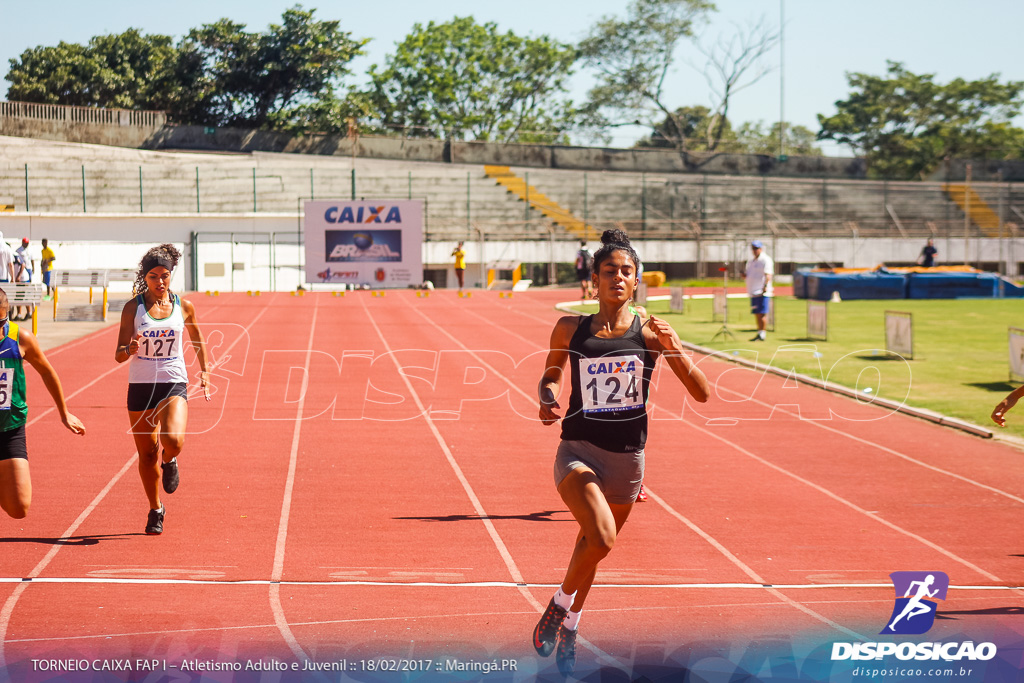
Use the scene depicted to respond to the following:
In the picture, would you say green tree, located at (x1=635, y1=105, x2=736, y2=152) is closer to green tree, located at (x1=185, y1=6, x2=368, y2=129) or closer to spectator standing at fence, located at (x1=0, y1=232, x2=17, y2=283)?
green tree, located at (x1=185, y1=6, x2=368, y2=129)

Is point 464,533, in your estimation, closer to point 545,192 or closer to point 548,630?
point 548,630

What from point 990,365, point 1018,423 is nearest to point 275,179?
point 990,365

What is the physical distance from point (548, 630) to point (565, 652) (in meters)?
0.13

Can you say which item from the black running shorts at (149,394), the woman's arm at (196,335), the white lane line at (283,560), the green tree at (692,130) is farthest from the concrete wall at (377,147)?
the black running shorts at (149,394)

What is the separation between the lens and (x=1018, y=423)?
12148 mm

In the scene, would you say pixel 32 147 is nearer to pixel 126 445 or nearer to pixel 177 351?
pixel 126 445

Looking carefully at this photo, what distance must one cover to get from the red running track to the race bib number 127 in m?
1.20

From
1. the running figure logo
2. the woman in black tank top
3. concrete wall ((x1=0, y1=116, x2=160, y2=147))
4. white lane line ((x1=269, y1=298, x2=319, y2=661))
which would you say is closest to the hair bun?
the woman in black tank top

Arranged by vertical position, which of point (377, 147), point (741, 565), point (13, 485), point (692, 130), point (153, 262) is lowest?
point (741, 565)

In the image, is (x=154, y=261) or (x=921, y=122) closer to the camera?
(x=154, y=261)

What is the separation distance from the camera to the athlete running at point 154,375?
7.23 metres

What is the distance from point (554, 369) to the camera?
5098 mm

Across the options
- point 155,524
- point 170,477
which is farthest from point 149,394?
point 155,524

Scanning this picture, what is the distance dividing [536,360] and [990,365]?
7470 mm
